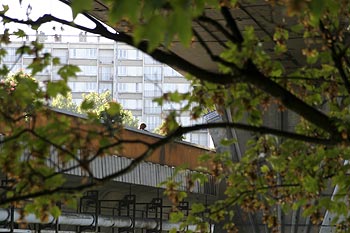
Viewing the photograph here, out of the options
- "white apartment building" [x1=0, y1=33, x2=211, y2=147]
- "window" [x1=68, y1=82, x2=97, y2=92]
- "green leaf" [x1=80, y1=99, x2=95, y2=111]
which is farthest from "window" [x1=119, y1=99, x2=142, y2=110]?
"green leaf" [x1=80, y1=99, x2=95, y2=111]

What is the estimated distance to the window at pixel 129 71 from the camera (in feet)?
491

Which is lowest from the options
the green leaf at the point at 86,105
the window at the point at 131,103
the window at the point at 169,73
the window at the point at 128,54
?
the green leaf at the point at 86,105

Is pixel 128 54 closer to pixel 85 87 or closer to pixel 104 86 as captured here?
pixel 104 86

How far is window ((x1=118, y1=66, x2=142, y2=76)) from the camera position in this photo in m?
150

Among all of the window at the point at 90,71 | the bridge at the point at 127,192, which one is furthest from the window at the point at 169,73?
the bridge at the point at 127,192

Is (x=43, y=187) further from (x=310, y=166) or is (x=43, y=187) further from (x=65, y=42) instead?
(x=65, y=42)

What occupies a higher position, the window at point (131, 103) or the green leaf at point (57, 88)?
the window at point (131, 103)

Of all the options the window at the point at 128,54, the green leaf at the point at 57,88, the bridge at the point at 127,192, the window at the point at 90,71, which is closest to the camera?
the green leaf at the point at 57,88

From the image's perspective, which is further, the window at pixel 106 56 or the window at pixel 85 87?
the window at pixel 106 56

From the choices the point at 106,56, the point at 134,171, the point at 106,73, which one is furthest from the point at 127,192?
the point at 106,56

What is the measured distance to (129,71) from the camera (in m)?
151

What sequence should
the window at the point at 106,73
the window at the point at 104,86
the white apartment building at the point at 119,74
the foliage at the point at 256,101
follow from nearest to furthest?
the foliage at the point at 256,101 → the white apartment building at the point at 119,74 → the window at the point at 104,86 → the window at the point at 106,73

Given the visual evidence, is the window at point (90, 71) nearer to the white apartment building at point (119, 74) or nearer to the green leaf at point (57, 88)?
the white apartment building at point (119, 74)

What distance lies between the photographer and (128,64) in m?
150
